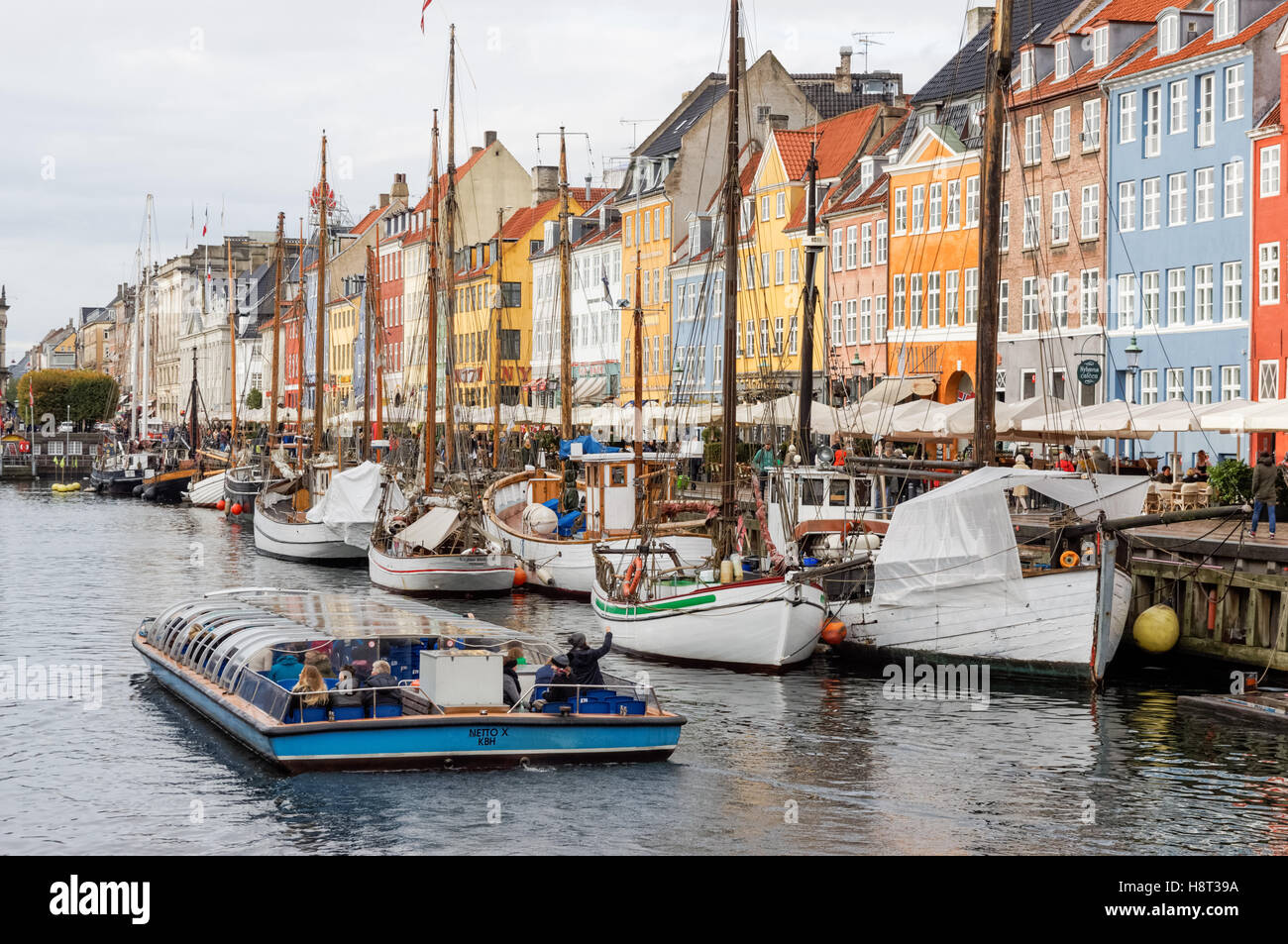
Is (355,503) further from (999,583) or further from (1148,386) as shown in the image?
(999,583)

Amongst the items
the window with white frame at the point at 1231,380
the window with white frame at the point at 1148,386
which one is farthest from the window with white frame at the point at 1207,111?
the window with white frame at the point at 1148,386

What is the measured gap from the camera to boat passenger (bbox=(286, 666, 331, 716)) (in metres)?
25.7

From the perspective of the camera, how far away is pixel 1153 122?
6116cm

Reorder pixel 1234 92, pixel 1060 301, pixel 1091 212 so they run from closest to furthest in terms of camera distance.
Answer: pixel 1234 92 → pixel 1091 212 → pixel 1060 301

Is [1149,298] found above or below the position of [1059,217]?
below

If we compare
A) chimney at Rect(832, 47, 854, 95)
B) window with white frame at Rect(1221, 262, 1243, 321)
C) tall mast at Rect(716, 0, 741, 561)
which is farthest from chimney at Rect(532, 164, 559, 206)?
tall mast at Rect(716, 0, 741, 561)

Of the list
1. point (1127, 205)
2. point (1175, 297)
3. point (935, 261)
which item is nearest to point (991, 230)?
point (1175, 297)

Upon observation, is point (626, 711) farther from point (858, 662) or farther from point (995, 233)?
point (995, 233)

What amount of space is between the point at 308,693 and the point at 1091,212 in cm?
4554

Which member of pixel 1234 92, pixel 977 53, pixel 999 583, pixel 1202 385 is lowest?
pixel 999 583

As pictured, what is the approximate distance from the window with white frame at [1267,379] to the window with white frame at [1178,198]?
7.04 metres

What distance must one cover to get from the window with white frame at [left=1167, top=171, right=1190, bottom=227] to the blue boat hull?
38756mm
